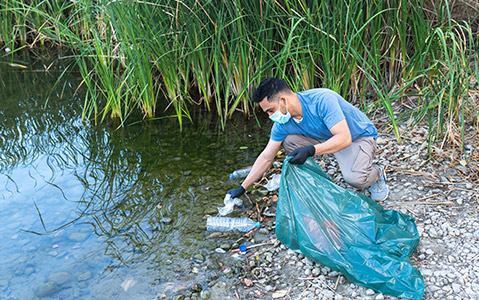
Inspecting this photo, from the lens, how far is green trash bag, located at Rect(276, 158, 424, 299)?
2762 millimetres

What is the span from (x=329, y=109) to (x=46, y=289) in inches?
95.4

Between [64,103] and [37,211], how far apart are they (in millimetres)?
2694

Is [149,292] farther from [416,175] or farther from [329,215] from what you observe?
[416,175]

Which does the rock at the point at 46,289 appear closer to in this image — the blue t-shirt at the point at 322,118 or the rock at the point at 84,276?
the rock at the point at 84,276

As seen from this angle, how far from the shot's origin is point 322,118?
3449 millimetres

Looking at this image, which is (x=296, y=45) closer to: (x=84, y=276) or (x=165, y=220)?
(x=165, y=220)

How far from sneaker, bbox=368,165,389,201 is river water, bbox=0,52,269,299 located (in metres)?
1.35

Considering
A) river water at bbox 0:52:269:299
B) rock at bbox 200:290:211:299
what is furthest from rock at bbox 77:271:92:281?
rock at bbox 200:290:211:299

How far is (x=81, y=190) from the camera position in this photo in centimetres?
439

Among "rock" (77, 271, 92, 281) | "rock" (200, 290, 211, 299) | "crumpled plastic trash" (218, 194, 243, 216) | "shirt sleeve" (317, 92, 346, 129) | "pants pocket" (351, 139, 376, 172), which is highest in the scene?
"shirt sleeve" (317, 92, 346, 129)

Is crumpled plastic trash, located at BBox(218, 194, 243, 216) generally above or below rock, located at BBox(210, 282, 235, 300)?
above

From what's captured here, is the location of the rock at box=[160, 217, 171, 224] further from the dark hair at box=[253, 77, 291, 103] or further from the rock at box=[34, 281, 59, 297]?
the dark hair at box=[253, 77, 291, 103]

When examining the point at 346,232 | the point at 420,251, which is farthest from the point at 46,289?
the point at 420,251

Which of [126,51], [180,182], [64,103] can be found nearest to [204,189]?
[180,182]
